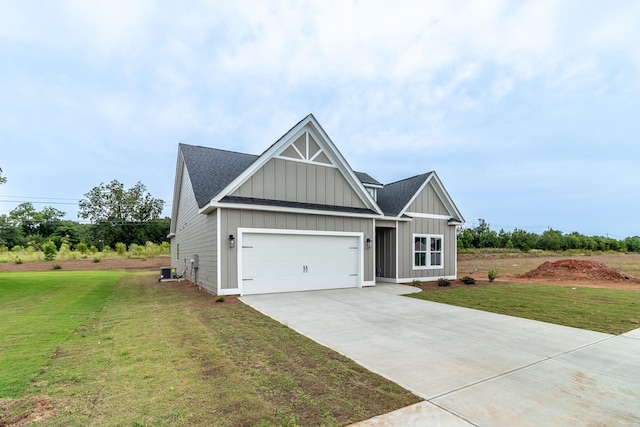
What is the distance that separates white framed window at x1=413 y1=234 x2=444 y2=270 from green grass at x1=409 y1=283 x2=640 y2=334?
3.09 m

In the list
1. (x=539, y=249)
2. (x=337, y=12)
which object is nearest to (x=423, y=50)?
(x=337, y=12)

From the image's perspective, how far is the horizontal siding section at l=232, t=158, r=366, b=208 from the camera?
34.4 feet

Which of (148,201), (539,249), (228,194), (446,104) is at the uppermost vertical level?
(446,104)

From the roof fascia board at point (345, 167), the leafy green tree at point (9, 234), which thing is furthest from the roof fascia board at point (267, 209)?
the leafy green tree at point (9, 234)

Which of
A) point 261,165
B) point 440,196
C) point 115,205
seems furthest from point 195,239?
point 115,205

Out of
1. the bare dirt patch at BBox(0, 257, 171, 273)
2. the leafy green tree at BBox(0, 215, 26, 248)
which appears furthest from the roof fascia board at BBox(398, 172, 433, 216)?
the leafy green tree at BBox(0, 215, 26, 248)

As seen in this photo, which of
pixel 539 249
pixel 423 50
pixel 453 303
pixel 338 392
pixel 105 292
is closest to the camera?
pixel 338 392

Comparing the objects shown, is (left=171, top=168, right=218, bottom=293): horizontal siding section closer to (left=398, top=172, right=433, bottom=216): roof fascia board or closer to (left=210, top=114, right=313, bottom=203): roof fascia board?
(left=210, top=114, right=313, bottom=203): roof fascia board

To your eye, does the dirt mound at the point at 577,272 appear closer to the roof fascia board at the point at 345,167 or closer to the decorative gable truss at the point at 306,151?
the roof fascia board at the point at 345,167

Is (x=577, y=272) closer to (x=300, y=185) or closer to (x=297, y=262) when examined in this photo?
(x=297, y=262)

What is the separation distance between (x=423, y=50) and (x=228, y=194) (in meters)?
10.2

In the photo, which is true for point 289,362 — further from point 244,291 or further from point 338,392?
point 244,291

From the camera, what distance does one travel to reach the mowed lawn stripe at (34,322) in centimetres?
377

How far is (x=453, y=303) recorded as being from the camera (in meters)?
8.90
